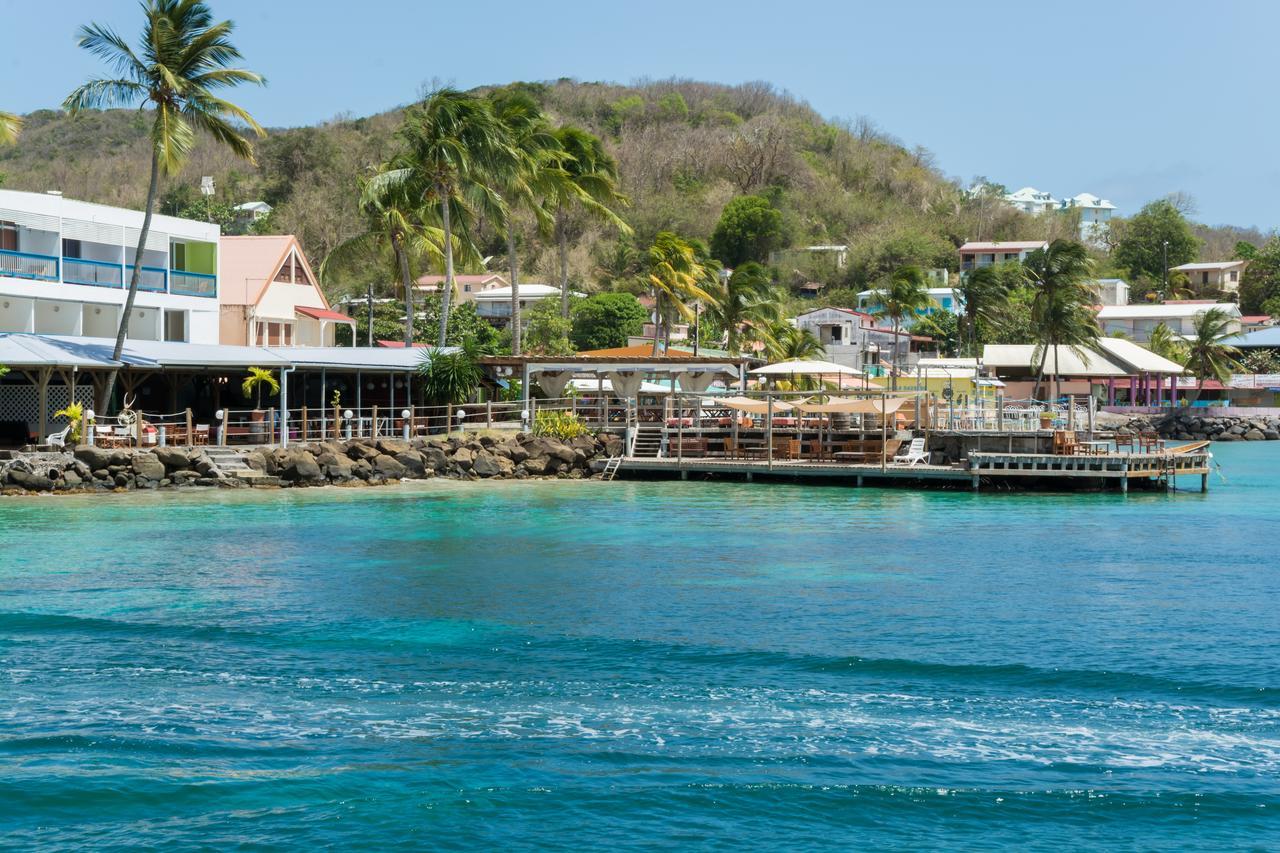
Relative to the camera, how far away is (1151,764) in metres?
13.7

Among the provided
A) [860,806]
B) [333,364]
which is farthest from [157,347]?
[860,806]

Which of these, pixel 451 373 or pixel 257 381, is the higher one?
pixel 451 373

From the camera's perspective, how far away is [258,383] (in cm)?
4578

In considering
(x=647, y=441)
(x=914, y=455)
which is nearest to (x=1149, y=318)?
(x=914, y=455)

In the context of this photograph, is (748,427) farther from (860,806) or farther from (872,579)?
(860,806)

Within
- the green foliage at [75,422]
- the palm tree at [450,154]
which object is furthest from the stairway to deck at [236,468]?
the palm tree at [450,154]

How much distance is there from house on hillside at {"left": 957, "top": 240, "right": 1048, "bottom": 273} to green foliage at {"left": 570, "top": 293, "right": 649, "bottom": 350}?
1840 inches

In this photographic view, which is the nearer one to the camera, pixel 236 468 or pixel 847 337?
pixel 236 468

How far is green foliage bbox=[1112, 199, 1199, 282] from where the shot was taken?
438 feet

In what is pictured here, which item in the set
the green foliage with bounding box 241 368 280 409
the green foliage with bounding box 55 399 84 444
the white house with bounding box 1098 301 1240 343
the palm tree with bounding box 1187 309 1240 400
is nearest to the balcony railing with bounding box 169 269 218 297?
the green foliage with bounding box 241 368 280 409

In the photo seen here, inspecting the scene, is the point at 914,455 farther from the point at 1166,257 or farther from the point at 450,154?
the point at 1166,257

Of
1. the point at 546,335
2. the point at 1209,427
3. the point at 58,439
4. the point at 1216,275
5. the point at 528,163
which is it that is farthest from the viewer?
the point at 1216,275

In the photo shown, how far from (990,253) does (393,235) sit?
7716 cm

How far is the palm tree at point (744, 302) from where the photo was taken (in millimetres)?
70250
